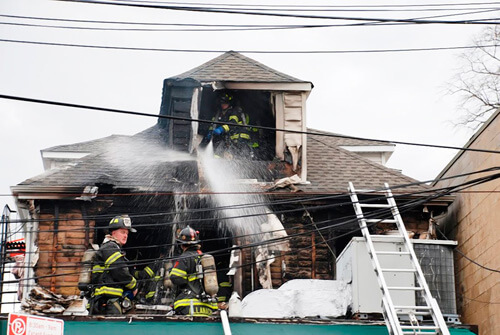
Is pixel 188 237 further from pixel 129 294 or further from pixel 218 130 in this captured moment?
pixel 218 130

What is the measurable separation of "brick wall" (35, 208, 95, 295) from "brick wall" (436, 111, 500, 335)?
5882 mm

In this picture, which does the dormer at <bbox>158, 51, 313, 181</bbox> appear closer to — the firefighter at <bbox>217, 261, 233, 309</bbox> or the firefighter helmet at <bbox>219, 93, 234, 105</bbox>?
the firefighter helmet at <bbox>219, 93, 234, 105</bbox>

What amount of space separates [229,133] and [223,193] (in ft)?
5.91

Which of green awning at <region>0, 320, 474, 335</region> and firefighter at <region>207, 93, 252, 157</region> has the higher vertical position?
firefighter at <region>207, 93, 252, 157</region>

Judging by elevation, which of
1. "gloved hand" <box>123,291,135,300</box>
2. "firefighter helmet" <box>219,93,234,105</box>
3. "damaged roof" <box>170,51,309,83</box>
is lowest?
"gloved hand" <box>123,291,135,300</box>

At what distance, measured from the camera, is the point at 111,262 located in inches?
435

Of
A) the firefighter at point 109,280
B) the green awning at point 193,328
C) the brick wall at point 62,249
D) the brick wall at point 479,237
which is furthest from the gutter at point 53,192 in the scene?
the brick wall at point 479,237

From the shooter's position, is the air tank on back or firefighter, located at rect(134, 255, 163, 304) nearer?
the air tank on back

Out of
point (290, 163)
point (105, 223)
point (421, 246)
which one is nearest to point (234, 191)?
point (290, 163)

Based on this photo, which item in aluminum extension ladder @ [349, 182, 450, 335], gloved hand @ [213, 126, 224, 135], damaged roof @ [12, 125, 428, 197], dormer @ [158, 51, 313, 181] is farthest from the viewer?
gloved hand @ [213, 126, 224, 135]

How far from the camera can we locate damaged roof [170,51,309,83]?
14789mm

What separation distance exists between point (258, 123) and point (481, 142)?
13.3 feet

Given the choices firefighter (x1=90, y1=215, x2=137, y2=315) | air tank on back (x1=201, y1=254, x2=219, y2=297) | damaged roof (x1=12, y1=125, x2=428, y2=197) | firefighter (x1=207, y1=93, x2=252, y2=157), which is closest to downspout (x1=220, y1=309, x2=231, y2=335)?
air tank on back (x1=201, y1=254, x2=219, y2=297)

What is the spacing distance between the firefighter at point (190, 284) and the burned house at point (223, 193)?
1955mm
